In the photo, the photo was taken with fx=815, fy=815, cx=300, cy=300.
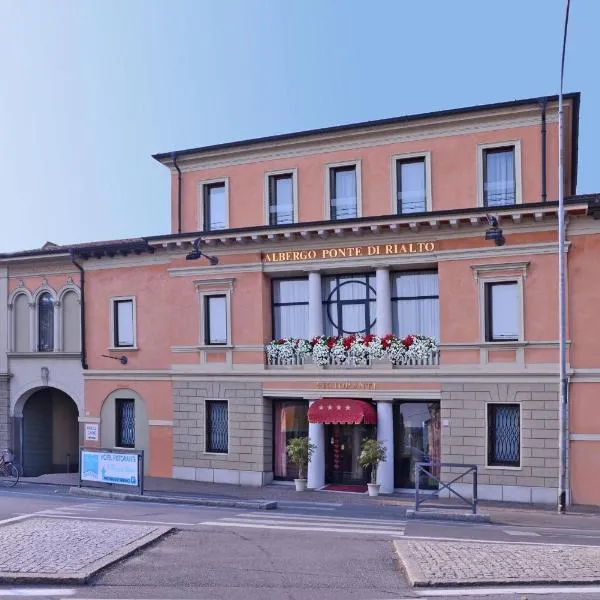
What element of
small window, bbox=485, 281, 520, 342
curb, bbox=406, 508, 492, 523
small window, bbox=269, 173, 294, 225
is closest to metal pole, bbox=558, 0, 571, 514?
small window, bbox=485, 281, 520, 342

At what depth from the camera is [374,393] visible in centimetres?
2419

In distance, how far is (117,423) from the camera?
29.1 meters

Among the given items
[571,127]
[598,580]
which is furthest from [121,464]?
[571,127]

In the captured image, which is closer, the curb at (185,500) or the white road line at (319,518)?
the white road line at (319,518)

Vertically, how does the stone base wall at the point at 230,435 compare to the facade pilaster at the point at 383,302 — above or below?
below

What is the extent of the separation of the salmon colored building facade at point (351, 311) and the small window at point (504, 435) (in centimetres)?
4

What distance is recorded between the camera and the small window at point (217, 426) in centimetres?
2656

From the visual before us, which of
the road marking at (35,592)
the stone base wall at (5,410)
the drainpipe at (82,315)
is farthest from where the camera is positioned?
the stone base wall at (5,410)

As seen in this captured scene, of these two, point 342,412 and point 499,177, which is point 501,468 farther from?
point 499,177

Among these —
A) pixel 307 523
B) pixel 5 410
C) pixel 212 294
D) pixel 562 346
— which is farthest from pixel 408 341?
pixel 5 410

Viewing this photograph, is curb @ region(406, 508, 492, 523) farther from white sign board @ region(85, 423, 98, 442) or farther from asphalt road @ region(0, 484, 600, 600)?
white sign board @ region(85, 423, 98, 442)

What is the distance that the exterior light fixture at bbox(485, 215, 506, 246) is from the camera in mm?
21438

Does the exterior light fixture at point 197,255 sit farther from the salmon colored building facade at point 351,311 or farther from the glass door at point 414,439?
the glass door at point 414,439

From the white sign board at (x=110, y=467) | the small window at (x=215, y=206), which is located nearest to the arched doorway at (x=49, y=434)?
the white sign board at (x=110, y=467)
